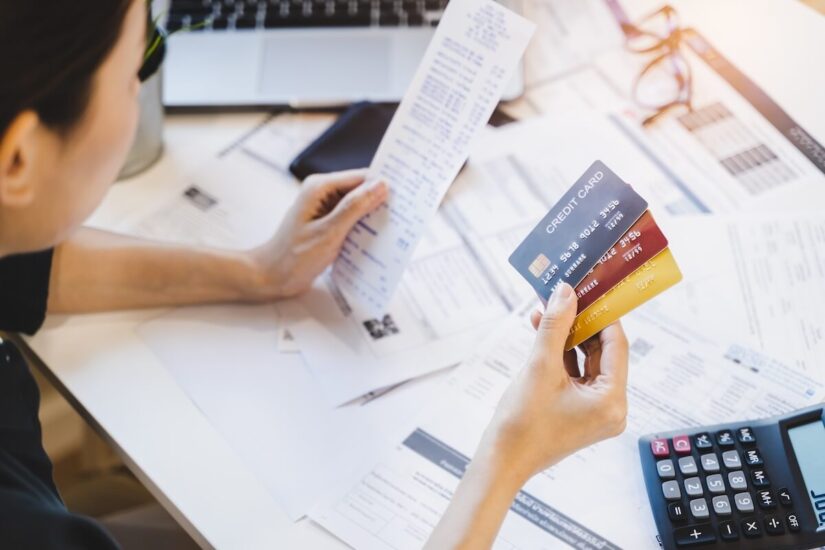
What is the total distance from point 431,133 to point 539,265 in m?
0.17

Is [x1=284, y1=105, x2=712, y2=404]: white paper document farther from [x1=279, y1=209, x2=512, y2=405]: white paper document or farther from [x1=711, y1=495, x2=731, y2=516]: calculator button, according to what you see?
[x1=711, y1=495, x2=731, y2=516]: calculator button

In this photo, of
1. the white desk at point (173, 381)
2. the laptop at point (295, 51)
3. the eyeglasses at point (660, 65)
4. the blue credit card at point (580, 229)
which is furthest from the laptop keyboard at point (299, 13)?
the blue credit card at point (580, 229)

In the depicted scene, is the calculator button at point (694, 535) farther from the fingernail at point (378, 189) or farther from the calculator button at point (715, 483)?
the fingernail at point (378, 189)

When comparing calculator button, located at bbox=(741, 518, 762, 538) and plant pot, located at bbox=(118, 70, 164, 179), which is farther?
plant pot, located at bbox=(118, 70, 164, 179)

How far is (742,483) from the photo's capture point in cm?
66

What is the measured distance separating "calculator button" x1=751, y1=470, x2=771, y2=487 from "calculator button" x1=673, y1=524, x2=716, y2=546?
0.16ft

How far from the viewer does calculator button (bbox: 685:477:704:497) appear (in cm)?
67

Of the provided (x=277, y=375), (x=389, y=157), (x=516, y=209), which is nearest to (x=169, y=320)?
(x=277, y=375)

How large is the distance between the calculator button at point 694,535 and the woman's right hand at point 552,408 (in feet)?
0.28

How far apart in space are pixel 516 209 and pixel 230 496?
407mm

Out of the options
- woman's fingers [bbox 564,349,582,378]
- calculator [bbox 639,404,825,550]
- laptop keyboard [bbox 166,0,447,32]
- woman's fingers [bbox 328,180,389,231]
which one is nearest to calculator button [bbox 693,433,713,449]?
calculator [bbox 639,404,825,550]

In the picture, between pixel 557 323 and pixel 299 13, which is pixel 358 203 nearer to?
pixel 557 323

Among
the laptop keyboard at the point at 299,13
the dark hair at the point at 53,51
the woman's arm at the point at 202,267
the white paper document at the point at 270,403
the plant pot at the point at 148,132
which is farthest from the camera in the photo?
the laptop keyboard at the point at 299,13

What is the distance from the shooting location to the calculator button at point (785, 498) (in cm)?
65
